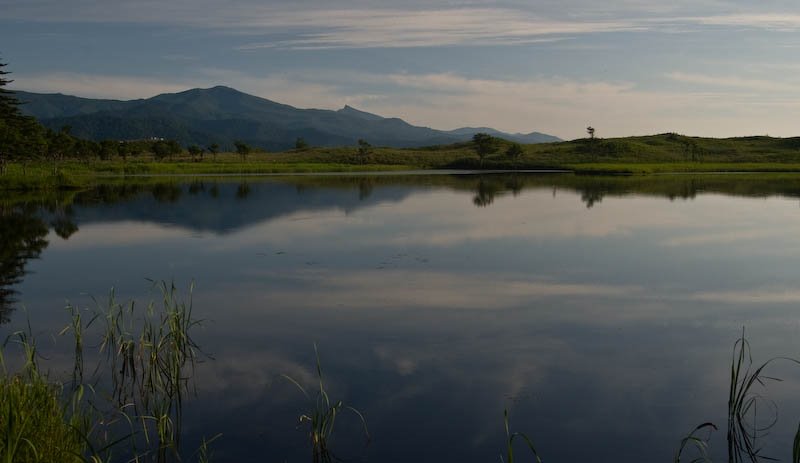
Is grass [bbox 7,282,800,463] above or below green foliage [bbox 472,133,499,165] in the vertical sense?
below

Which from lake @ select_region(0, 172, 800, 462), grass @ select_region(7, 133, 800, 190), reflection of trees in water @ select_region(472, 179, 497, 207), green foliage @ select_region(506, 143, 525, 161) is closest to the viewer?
lake @ select_region(0, 172, 800, 462)

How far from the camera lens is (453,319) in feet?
53.8

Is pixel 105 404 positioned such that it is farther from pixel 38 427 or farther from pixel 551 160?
pixel 551 160

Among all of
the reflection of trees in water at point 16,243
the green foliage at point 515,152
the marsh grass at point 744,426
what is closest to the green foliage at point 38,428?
the marsh grass at point 744,426

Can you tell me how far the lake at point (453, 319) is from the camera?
407 inches

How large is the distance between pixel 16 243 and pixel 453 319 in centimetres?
2277

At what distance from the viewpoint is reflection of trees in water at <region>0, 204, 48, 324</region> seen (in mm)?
19531

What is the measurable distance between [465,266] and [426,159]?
444 ft

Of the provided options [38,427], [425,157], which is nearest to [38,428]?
[38,427]

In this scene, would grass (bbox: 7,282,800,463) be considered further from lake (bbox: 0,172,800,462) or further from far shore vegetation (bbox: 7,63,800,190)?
far shore vegetation (bbox: 7,63,800,190)

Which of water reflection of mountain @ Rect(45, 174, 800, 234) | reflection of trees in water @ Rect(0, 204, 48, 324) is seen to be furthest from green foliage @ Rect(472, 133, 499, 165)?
reflection of trees in water @ Rect(0, 204, 48, 324)

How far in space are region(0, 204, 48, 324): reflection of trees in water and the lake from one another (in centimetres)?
19

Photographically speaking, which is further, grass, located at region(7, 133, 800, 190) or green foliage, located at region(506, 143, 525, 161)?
green foliage, located at region(506, 143, 525, 161)

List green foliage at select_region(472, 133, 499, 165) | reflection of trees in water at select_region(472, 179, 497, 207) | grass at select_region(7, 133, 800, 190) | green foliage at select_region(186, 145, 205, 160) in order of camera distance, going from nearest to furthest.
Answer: reflection of trees in water at select_region(472, 179, 497, 207), grass at select_region(7, 133, 800, 190), green foliage at select_region(186, 145, 205, 160), green foliage at select_region(472, 133, 499, 165)
